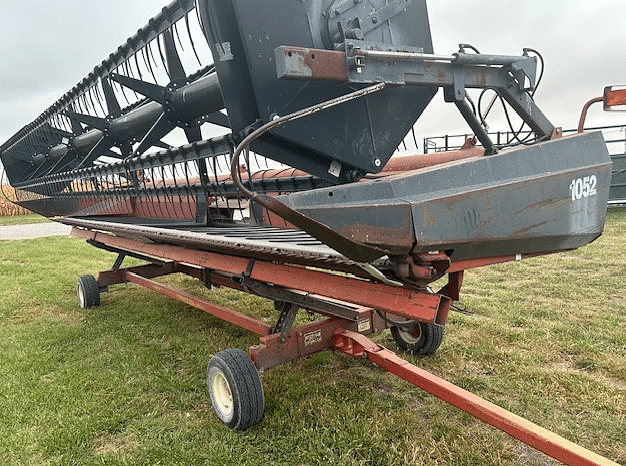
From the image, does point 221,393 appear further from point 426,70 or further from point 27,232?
point 27,232

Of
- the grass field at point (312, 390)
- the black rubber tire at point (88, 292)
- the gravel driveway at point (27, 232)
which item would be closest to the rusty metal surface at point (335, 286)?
the grass field at point (312, 390)

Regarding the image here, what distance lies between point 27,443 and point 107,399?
55 centimetres

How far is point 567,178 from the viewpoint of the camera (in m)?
2.18

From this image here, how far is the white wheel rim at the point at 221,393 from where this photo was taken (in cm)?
285

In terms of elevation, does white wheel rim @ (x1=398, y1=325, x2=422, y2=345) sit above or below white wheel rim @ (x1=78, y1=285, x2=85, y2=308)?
below

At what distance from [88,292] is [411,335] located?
391 cm

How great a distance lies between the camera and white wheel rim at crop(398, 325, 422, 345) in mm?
3630

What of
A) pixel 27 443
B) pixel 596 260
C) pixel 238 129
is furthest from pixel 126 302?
pixel 596 260

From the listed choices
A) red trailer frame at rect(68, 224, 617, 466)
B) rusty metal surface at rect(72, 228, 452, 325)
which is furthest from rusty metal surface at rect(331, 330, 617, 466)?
rusty metal surface at rect(72, 228, 452, 325)

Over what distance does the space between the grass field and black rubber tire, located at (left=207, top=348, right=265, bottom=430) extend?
0.08 m

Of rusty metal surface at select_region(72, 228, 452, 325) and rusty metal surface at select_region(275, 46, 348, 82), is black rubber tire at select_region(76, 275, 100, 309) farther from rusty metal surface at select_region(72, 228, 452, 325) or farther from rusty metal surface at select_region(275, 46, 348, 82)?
Result: rusty metal surface at select_region(275, 46, 348, 82)

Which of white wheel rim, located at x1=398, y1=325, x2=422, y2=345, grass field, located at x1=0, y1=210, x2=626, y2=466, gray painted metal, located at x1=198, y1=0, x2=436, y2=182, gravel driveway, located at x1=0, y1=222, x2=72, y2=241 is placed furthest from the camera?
gravel driveway, located at x1=0, y1=222, x2=72, y2=241

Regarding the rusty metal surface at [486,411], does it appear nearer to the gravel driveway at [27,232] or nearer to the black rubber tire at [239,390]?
the black rubber tire at [239,390]

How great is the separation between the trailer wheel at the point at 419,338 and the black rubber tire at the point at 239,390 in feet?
4.50
